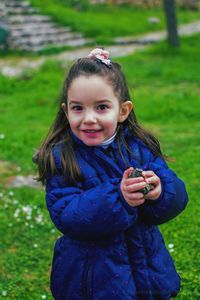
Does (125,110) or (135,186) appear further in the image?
(125,110)

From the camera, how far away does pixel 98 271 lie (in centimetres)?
274

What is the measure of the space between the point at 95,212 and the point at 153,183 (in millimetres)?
290

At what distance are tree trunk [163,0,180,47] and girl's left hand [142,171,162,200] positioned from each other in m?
13.4

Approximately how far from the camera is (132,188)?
2.49 meters

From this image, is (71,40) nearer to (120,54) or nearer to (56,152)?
(120,54)

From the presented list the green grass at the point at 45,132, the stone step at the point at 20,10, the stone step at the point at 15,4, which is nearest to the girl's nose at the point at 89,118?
the green grass at the point at 45,132

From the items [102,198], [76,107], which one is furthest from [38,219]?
[102,198]

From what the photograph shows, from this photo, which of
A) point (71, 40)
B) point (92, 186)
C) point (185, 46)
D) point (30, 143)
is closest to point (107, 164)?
point (92, 186)

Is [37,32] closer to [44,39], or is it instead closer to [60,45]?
[44,39]

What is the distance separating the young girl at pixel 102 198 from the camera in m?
2.62

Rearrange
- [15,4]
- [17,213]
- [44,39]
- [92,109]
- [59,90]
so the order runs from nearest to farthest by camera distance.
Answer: [92,109], [59,90], [17,213], [44,39], [15,4]

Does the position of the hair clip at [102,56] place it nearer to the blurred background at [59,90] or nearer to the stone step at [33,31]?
the blurred background at [59,90]

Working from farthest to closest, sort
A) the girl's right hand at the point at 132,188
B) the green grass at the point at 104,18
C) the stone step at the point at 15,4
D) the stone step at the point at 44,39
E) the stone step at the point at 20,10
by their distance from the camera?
1. the stone step at the point at 15,4
2. the stone step at the point at 20,10
3. the green grass at the point at 104,18
4. the stone step at the point at 44,39
5. the girl's right hand at the point at 132,188

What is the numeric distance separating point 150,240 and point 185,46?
13691 mm
